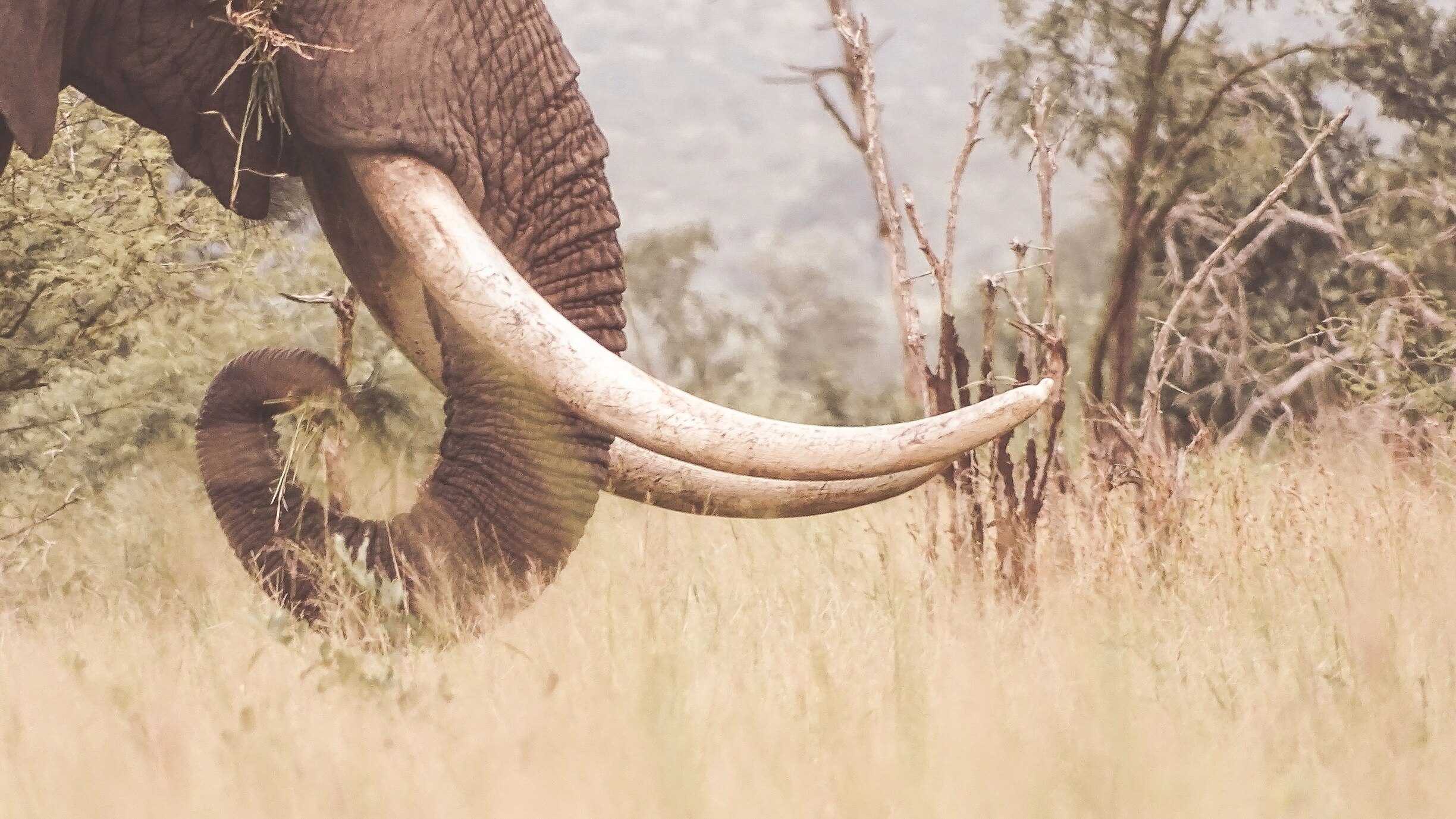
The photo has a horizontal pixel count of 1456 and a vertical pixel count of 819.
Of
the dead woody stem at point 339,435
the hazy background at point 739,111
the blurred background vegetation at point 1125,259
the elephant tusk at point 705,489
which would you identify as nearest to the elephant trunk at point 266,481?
the dead woody stem at point 339,435

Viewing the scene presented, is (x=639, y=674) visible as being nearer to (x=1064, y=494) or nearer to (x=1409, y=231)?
(x=1064, y=494)

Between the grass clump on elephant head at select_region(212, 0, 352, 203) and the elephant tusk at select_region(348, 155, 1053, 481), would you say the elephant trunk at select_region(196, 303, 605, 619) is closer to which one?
the elephant tusk at select_region(348, 155, 1053, 481)

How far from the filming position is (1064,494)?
6.16 metres

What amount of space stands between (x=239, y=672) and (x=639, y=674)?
1.23 meters

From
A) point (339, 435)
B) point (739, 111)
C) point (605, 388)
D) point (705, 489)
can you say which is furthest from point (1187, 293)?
point (739, 111)

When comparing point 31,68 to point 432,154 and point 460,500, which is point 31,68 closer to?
point 432,154

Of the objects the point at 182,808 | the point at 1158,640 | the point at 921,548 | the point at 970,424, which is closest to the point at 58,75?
the point at 182,808

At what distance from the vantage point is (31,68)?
3623 mm

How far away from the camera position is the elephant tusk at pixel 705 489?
4.11 m

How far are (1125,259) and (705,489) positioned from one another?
217 inches

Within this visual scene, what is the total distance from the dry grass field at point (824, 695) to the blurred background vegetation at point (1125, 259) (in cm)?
150

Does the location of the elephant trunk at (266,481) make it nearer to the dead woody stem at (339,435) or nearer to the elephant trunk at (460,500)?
the elephant trunk at (460,500)

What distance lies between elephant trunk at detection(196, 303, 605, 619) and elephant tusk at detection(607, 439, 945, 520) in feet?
1.16

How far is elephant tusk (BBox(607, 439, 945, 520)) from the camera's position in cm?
411
